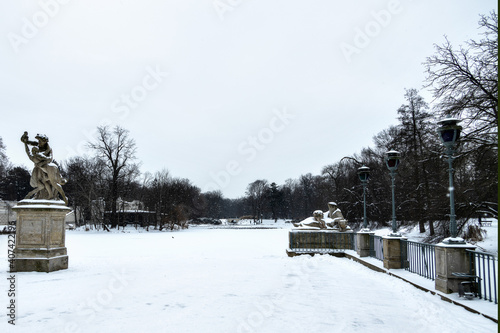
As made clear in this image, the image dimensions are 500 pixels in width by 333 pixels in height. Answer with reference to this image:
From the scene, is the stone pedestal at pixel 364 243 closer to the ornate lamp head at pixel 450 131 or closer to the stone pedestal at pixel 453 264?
the stone pedestal at pixel 453 264

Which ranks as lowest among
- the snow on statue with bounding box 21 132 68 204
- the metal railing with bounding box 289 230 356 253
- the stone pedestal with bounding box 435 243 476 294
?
the metal railing with bounding box 289 230 356 253

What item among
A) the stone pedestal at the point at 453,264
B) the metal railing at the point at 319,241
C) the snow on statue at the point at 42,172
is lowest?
the metal railing at the point at 319,241

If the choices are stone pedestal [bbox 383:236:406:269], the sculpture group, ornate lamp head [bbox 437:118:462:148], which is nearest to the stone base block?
stone pedestal [bbox 383:236:406:269]

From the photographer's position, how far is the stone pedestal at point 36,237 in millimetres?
10977

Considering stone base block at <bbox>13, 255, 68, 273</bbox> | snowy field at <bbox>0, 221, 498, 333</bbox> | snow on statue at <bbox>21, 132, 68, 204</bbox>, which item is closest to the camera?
snowy field at <bbox>0, 221, 498, 333</bbox>

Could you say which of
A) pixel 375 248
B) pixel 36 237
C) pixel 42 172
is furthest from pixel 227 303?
pixel 375 248

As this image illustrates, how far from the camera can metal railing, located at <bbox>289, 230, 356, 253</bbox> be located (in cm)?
1623

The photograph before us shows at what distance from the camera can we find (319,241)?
645 inches

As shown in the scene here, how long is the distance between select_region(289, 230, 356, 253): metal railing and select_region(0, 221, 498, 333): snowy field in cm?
480

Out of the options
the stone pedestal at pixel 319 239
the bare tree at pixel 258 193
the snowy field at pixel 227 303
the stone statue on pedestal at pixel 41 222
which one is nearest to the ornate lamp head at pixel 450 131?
the snowy field at pixel 227 303

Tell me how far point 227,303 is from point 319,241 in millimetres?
10117

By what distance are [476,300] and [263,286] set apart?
176 inches

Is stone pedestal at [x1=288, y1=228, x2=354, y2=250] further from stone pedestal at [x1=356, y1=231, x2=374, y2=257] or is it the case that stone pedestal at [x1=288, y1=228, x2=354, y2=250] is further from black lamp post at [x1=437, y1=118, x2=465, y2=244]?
black lamp post at [x1=437, y1=118, x2=465, y2=244]

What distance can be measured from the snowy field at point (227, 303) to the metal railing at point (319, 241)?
15.7ft
